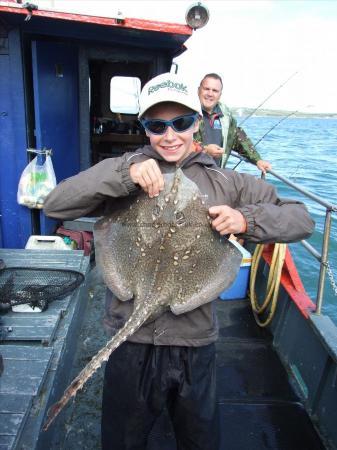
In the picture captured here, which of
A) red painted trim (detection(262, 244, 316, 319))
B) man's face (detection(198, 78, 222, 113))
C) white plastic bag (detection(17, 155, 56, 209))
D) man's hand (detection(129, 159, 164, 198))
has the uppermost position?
man's face (detection(198, 78, 222, 113))

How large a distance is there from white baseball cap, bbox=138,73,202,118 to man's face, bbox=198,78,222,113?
310 cm

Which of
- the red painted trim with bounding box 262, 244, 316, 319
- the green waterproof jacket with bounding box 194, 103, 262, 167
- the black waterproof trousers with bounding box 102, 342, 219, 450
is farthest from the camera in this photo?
the green waterproof jacket with bounding box 194, 103, 262, 167

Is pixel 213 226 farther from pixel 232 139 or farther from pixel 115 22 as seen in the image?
pixel 232 139

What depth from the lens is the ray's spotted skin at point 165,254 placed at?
6.08ft

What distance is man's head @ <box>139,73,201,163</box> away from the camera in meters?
1.96

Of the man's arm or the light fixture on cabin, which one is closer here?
the man's arm

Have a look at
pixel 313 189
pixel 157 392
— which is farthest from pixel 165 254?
pixel 313 189

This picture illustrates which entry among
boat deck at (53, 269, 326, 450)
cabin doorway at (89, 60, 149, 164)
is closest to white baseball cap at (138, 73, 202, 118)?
boat deck at (53, 269, 326, 450)

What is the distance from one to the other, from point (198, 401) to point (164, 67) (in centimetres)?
553

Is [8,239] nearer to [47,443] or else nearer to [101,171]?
[47,443]

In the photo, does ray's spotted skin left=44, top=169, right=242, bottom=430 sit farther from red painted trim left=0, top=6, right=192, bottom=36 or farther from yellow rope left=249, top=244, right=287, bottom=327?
red painted trim left=0, top=6, right=192, bottom=36

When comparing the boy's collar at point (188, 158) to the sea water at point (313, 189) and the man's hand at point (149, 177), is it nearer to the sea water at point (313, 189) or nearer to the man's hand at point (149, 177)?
the man's hand at point (149, 177)

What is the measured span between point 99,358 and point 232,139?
4567mm

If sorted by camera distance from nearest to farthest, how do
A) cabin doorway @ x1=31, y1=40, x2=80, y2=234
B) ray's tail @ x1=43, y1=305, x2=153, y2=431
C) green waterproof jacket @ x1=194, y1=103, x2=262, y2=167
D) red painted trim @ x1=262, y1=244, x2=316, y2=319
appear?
ray's tail @ x1=43, y1=305, x2=153, y2=431
red painted trim @ x1=262, y1=244, x2=316, y2=319
cabin doorway @ x1=31, y1=40, x2=80, y2=234
green waterproof jacket @ x1=194, y1=103, x2=262, y2=167
